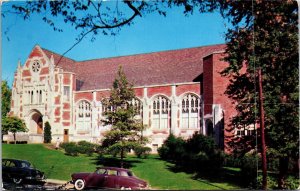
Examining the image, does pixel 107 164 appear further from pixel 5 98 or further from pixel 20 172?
pixel 5 98

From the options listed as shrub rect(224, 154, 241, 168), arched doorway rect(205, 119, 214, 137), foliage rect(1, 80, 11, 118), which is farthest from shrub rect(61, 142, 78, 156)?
shrub rect(224, 154, 241, 168)

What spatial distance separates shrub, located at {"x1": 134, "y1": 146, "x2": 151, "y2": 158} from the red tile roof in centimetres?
119

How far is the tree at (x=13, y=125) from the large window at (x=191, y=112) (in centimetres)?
303

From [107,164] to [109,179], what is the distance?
10.6 inches

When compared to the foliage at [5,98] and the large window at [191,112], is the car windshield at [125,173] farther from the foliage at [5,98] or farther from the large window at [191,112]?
the foliage at [5,98]

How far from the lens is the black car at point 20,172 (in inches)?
247

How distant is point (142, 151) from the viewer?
243 inches

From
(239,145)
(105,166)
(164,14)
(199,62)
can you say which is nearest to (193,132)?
(239,145)

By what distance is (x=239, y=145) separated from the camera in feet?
20.5

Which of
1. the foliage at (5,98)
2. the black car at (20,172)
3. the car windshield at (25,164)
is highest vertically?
the foliage at (5,98)

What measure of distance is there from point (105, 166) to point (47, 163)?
1.10 metres

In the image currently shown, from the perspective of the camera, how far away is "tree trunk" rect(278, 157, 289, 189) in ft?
20.0

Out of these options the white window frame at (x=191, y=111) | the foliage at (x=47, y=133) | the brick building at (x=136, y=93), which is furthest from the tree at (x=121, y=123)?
the foliage at (x=47, y=133)

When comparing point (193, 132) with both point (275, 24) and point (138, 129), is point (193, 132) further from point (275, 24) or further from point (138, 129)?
point (275, 24)
